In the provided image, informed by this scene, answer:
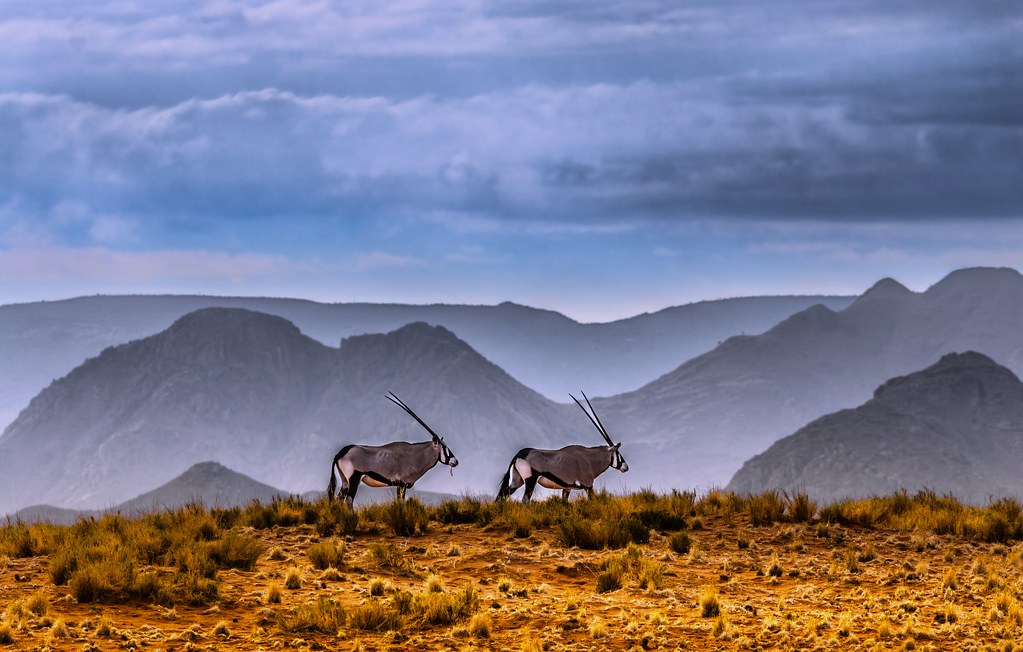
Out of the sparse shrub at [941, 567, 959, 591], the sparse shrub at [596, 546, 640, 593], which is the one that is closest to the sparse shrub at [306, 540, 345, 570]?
the sparse shrub at [596, 546, 640, 593]

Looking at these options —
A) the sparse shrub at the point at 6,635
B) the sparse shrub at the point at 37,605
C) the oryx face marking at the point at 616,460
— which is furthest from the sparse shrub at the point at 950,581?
the sparse shrub at the point at 6,635

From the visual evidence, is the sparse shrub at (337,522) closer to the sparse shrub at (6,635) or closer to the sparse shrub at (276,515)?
the sparse shrub at (276,515)

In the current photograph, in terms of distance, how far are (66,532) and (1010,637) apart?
571 inches

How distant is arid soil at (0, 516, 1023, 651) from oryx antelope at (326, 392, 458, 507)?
9.84ft

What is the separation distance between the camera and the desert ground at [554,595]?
14.6 m

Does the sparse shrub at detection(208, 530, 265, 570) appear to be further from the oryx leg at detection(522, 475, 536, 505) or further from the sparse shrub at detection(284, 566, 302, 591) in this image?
the oryx leg at detection(522, 475, 536, 505)

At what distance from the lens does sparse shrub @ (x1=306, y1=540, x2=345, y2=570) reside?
18312mm

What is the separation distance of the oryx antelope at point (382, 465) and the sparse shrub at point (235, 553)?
17.5ft

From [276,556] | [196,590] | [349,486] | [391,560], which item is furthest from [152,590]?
[349,486]

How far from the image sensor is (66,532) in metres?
20.6

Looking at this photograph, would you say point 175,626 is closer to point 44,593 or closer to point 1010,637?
point 44,593

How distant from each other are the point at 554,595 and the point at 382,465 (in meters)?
8.65

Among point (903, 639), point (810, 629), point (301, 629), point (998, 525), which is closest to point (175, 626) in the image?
point (301, 629)

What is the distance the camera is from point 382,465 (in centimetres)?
2475
